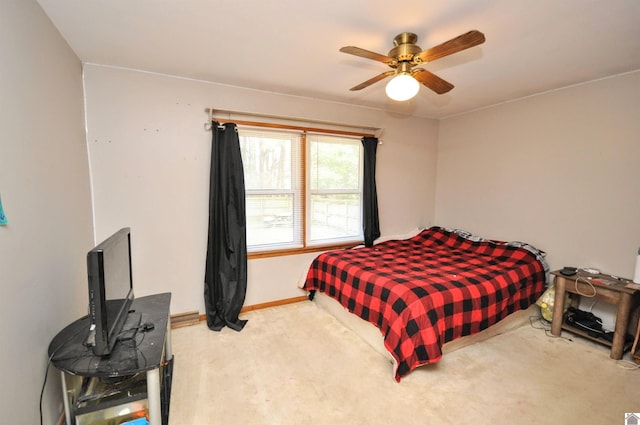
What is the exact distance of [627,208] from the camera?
2588 mm

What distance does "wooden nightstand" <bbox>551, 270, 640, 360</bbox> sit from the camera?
231cm

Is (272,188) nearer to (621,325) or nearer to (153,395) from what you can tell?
(153,395)

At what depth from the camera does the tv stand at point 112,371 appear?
1356 mm

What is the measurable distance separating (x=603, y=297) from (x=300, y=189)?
2.96 meters

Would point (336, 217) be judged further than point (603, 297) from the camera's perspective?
Yes

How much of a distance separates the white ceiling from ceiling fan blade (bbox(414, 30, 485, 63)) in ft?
0.67

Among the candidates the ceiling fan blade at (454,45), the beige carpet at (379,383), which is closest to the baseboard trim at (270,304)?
the beige carpet at (379,383)

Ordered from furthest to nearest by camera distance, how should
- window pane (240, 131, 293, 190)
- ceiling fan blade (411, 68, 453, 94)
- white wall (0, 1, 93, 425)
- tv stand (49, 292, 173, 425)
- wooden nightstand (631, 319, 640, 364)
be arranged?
window pane (240, 131, 293, 190) → wooden nightstand (631, 319, 640, 364) → ceiling fan blade (411, 68, 453, 94) → tv stand (49, 292, 173, 425) → white wall (0, 1, 93, 425)

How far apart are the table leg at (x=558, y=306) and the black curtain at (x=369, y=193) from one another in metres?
1.91

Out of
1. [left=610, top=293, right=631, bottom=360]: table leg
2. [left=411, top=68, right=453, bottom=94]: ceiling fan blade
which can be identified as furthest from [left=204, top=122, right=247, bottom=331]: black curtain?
[left=610, top=293, right=631, bottom=360]: table leg

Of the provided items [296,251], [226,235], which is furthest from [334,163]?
[226,235]

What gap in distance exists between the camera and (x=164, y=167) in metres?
2.73

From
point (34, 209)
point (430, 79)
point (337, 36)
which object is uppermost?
point (337, 36)

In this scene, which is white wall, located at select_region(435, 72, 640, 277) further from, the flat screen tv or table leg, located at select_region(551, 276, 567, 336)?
the flat screen tv
